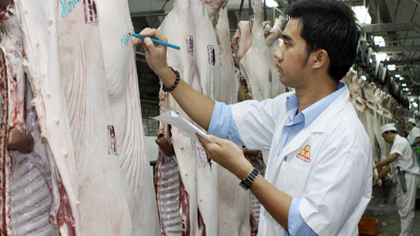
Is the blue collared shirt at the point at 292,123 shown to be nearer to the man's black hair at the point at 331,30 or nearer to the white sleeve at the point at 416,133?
the man's black hair at the point at 331,30

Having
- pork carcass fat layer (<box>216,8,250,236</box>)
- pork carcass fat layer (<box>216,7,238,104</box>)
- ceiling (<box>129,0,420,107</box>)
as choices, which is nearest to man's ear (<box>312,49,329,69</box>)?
pork carcass fat layer (<box>216,7,238,104</box>)

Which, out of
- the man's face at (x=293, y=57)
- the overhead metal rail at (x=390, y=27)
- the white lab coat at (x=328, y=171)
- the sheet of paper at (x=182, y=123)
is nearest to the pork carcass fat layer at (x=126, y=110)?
the sheet of paper at (x=182, y=123)

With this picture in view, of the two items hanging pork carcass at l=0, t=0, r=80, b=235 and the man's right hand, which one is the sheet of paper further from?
the man's right hand

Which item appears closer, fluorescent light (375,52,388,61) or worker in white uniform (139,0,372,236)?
worker in white uniform (139,0,372,236)

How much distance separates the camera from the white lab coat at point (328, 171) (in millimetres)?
2275

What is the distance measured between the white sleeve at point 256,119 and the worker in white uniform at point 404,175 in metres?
6.49

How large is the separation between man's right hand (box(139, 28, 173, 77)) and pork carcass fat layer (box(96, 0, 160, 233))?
0.08 metres

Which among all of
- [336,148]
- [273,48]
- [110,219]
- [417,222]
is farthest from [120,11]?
[417,222]

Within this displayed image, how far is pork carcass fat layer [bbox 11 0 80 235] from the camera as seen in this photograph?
1.88 m

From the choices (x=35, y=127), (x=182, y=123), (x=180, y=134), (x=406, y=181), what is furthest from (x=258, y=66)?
(x=406, y=181)

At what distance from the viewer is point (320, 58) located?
8.20ft

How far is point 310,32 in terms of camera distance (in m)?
2.47

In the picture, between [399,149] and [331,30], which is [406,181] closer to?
[399,149]

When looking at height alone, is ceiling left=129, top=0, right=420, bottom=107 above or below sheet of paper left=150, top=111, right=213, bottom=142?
below
